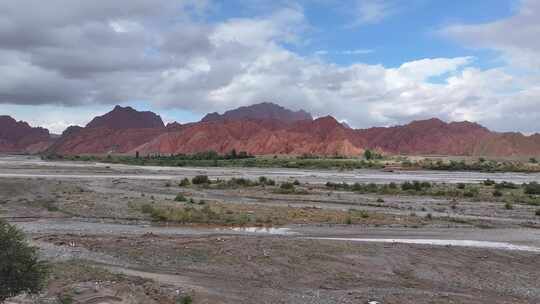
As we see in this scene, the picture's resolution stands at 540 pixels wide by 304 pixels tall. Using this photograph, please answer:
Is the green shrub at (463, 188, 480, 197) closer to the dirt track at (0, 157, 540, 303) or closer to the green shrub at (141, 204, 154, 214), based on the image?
the dirt track at (0, 157, 540, 303)

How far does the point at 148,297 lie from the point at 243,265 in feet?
13.9

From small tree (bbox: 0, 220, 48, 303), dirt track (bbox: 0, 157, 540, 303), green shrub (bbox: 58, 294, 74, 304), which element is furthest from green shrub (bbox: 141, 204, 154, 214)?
small tree (bbox: 0, 220, 48, 303)

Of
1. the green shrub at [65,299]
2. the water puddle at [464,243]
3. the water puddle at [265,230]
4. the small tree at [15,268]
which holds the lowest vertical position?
the water puddle at [464,243]

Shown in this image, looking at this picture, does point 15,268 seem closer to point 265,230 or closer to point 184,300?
point 184,300

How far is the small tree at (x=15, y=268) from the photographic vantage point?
392 inches

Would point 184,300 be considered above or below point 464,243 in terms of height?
above

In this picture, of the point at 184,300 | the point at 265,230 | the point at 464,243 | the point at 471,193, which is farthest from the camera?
the point at 471,193

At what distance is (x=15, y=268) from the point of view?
392 inches

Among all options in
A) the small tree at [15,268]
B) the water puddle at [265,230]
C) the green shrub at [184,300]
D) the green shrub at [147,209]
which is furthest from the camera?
the green shrub at [147,209]

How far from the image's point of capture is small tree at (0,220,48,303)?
9945 mm

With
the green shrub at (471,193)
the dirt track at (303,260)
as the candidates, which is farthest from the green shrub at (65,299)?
the green shrub at (471,193)

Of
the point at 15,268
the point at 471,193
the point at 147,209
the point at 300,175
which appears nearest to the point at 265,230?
the point at 147,209

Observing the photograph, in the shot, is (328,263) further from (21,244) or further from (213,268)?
(21,244)

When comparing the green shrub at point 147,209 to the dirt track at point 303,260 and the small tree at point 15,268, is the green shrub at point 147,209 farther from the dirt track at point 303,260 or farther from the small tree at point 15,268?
the small tree at point 15,268
